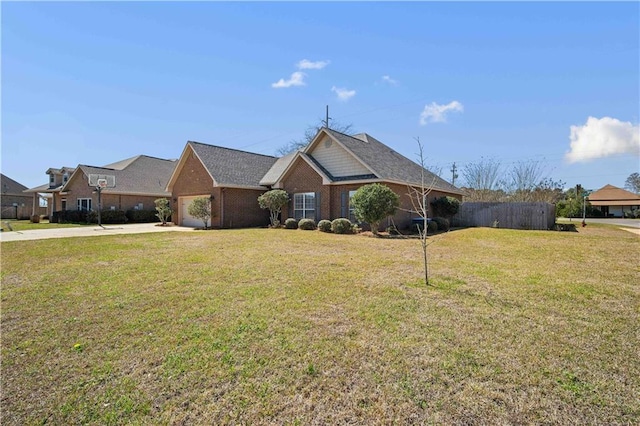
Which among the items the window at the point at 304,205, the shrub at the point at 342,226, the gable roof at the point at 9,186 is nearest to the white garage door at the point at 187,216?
the window at the point at 304,205

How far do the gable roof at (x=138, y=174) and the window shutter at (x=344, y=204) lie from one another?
57.9ft

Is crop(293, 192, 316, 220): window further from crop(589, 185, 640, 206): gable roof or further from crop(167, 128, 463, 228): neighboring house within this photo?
crop(589, 185, 640, 206): gable roof

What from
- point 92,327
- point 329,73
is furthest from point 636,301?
point 329,73

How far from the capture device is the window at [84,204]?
3107 centimetres

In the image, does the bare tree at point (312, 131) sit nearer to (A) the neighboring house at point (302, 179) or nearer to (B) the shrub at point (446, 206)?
(A) the neighboring house at point (302, 179)

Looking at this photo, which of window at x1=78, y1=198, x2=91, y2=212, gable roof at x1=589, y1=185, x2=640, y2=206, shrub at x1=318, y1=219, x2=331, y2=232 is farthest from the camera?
gable roof at x1=589, y1=185, x2=640, y2=206

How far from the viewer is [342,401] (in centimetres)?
311

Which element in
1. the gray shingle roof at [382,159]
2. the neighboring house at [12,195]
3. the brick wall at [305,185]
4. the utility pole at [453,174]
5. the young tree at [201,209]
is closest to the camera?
the gray shingle roof at [382,159]

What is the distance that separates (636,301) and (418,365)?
4998mm

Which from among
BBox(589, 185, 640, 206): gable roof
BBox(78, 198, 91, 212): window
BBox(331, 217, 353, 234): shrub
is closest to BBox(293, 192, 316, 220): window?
BBox(331, 217, 353, 234): shrub

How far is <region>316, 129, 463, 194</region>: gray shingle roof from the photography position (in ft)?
61.0

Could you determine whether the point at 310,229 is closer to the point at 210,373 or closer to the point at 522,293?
the point at 522,293

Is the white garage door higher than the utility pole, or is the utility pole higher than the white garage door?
the utility pole

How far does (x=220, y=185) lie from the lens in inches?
829
